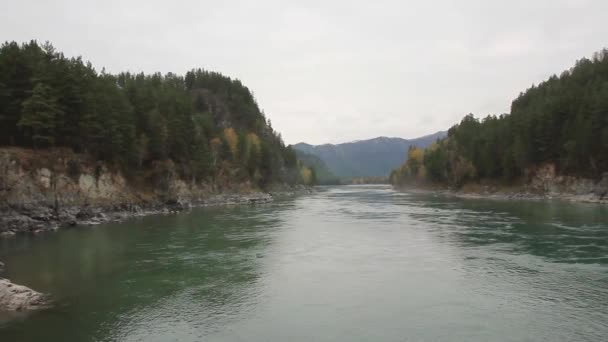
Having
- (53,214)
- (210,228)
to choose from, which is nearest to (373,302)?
(210,228)

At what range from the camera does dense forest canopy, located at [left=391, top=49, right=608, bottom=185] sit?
7600 cm

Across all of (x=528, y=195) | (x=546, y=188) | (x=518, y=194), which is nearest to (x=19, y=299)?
(x=528, y=195)

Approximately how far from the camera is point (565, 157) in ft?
270

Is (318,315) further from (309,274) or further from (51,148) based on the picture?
(51,148)

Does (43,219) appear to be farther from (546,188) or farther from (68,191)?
(546,188)

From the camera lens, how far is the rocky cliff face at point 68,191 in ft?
138

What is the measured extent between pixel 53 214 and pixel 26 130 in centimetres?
1069

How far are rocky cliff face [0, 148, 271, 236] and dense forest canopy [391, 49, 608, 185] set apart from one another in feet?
231

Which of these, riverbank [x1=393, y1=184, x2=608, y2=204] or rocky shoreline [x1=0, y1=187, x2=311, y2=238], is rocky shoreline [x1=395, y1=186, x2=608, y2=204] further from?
rocky shoreline [x1=0, y1=187, x2=311, y2=238]

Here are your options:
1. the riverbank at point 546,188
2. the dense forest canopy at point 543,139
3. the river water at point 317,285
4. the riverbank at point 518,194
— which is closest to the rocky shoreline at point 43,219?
the river water at point 317,285

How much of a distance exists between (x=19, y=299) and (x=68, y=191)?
34482 millimetres

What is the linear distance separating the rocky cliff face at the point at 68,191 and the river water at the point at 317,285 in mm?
7195

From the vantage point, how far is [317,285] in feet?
71.9

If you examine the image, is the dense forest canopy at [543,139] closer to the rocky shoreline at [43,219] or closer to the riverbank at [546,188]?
the riverbank at [546,188]
